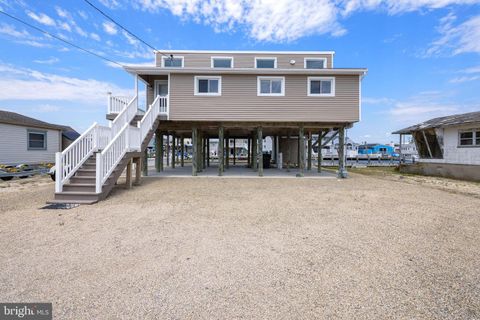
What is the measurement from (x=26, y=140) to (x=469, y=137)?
91.6 ft

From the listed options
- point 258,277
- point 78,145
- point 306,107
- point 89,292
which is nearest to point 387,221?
point 258,277

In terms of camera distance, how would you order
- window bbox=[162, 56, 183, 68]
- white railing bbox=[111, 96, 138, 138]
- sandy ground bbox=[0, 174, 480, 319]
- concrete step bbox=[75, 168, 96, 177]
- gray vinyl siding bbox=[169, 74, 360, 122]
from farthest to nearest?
window bbox=[162, 56, 183, 68] < gray vinyl siding bbox=[169, 74, 360, 122] < white railing bbox=[111, 96, 138, 138] < concrete step bbox=[75, 168, 96, 177] < sandy ground bbox=[0, 174, 480, 319]

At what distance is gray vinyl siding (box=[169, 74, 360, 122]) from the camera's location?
41.7 feet

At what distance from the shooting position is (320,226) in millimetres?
5086

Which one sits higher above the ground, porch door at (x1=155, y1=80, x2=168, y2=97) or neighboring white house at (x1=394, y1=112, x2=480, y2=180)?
porch door at (x1=155, y1=80, x2=168, y2=97)

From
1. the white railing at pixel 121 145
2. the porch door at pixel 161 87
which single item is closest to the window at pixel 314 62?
the porch door at pixel 161 87

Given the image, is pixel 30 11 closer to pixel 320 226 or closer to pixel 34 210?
pixel 34 210

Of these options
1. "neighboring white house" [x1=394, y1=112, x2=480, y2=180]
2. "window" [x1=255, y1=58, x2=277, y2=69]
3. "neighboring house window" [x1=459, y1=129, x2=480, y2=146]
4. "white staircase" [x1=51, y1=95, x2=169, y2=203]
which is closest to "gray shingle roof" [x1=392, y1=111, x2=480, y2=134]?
"neighboring white house" [x1=394, y1=112, x2=480, y2=180]

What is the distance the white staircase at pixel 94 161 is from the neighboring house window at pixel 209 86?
372 centimetres

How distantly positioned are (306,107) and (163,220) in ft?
32.7

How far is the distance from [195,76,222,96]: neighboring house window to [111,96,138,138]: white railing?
3195 millimetres

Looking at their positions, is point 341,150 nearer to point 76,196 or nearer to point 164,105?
point 164,105

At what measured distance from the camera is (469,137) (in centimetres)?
1462

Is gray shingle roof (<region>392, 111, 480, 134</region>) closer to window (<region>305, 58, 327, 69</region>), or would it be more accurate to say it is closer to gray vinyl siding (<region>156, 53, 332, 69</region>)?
gray vinyl siding (<region>156, 53, 332, 69</region>)
